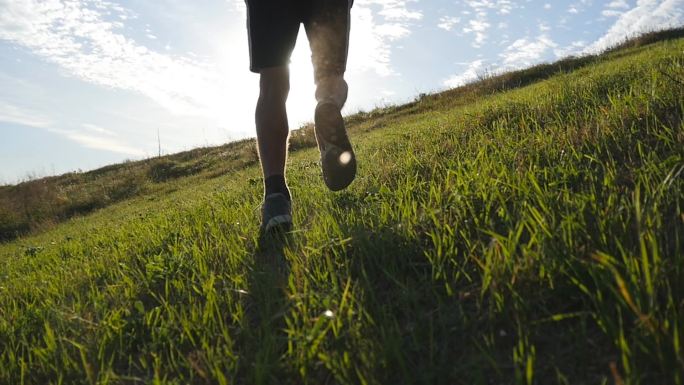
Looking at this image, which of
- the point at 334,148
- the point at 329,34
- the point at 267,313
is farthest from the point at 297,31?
the point at 267,313

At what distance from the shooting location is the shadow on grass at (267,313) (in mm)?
1349

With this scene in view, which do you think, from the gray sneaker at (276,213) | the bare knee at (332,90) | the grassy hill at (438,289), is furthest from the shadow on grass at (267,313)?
the bare knee at (332,90)

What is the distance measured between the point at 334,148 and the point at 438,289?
129 cm

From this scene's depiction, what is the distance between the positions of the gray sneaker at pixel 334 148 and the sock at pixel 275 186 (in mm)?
296

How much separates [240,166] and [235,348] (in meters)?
16.7

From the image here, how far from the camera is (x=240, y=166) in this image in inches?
701

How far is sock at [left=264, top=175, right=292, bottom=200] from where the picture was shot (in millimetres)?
2809

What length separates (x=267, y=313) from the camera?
64.2 inches

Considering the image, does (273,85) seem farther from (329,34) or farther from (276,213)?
(276,213)

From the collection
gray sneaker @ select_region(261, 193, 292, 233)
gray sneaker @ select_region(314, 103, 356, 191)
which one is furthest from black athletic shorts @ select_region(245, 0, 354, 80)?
gray sneaker @ select_region(261, 193, 292, 233)

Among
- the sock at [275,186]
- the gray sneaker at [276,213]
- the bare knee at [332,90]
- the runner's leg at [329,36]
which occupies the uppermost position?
the runner's leg at [329,36]

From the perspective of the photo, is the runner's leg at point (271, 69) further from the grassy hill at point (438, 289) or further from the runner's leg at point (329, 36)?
the grassy hill at point (438, 289)

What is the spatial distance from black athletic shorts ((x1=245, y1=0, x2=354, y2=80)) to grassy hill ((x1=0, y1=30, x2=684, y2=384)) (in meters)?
0.85

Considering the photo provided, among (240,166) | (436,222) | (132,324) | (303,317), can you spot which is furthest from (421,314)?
(240,166)
